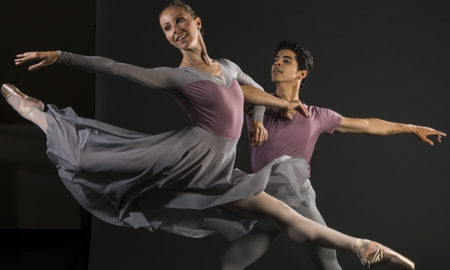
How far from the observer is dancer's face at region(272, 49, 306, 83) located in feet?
10.6

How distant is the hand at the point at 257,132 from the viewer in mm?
3100

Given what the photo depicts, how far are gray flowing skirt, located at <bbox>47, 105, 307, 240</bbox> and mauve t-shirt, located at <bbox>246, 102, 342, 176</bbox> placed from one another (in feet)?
0.80

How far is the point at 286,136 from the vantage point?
10.4ft

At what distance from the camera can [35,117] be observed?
288 cm

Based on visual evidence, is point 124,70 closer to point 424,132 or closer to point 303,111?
point 303,111

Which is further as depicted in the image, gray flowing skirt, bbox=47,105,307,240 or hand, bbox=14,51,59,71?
gray flowing skirt, bbox=47,105,307,240

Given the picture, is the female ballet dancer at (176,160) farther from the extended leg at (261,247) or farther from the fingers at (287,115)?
the fingers at (287,115)

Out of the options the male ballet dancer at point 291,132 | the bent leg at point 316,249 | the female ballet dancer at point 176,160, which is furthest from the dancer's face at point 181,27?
the bent leg at point 316,249

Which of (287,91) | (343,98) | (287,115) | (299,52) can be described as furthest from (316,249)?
(299,52)

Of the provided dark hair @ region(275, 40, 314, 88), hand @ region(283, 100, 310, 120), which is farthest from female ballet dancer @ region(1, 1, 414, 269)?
dark hair @ region(275, 40, 314, 88)

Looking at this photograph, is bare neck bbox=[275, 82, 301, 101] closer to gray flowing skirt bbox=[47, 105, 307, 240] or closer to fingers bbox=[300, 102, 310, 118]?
fingers bbox=[300, 102, 310, 118]

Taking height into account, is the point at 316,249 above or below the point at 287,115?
below

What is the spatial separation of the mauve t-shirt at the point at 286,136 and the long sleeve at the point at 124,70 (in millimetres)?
576

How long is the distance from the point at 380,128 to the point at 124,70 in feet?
5.24
